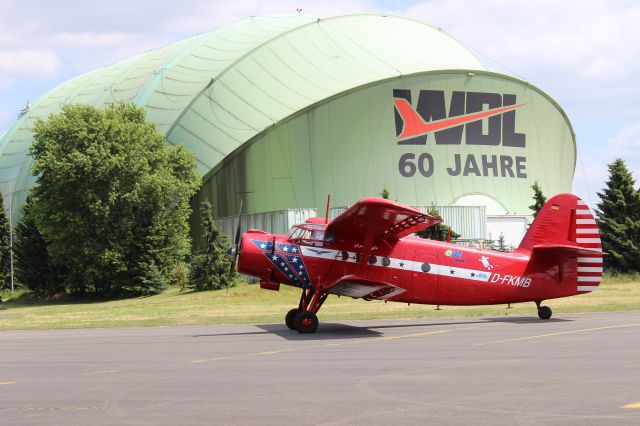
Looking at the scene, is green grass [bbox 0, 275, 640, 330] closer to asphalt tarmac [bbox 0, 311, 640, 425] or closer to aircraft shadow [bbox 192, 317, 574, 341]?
aircraft shadow [bbox 192, 317, 574, 341]

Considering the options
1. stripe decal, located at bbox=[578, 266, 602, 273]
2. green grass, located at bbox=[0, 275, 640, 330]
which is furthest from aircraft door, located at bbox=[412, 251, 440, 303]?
stripe decal, located at bbox=[578, 266, 602, 273]

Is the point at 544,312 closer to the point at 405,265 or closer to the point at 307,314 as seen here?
the point at 405,265

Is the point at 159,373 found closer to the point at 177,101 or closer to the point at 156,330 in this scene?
the point at 156,330

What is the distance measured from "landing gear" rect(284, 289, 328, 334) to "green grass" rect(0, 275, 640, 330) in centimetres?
426

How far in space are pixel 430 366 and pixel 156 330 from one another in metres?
12.9

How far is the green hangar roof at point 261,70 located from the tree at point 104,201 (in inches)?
267

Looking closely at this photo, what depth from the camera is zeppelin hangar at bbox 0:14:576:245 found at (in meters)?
61.6

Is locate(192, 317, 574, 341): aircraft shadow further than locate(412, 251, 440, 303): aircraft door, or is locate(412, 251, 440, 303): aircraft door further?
locate(412, 251, 440, 303): aircraft door

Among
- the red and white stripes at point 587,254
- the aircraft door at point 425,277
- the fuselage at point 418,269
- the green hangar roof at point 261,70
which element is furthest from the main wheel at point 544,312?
the green hangar roof at point 261,70

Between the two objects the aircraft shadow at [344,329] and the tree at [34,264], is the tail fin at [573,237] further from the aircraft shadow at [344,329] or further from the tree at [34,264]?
the tree at [34,264]

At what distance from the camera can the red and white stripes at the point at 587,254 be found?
24.4 metres

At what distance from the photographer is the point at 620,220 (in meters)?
51.1

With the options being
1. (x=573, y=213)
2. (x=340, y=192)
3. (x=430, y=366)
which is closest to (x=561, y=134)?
(x=340, y=192)

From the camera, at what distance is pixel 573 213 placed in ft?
80.9
